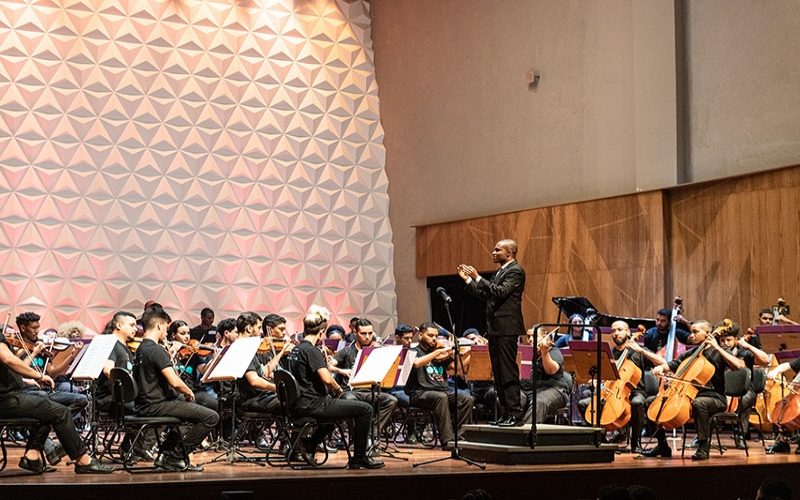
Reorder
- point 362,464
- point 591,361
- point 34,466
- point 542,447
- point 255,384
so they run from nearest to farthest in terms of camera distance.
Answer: point 34,466
point 362,464
point 542,447
point 255,384
point 591,361

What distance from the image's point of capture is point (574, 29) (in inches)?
570

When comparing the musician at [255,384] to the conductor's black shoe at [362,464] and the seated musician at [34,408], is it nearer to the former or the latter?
the conductor's black shoe at [362,464]

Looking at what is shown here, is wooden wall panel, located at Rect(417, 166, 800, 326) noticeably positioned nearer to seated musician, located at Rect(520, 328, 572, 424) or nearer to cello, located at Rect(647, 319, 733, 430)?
seated musician, located at Rect(520, 328, 572, 424)

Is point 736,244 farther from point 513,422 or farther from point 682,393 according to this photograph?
point 513,422

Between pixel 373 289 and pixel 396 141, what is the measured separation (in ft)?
8.61

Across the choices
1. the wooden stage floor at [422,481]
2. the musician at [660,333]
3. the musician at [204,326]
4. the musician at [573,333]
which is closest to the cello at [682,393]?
the wooden stage floor at [422,481]

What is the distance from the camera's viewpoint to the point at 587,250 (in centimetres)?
1405

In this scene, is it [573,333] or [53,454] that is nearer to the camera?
[53,454]

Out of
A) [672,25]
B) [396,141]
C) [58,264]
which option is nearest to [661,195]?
[672,25]

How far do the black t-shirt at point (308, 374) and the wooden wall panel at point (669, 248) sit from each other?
240 inches

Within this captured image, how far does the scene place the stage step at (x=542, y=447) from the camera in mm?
7902

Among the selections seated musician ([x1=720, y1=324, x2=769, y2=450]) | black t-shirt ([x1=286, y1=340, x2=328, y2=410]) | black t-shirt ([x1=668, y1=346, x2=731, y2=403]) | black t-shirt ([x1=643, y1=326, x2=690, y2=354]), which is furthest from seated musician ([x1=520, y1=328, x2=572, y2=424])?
black t-shirt ([x1=286, y1=340, x2=328, y2=410])

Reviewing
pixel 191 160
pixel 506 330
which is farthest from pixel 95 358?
pixel 191 160

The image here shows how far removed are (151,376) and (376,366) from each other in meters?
1.84
